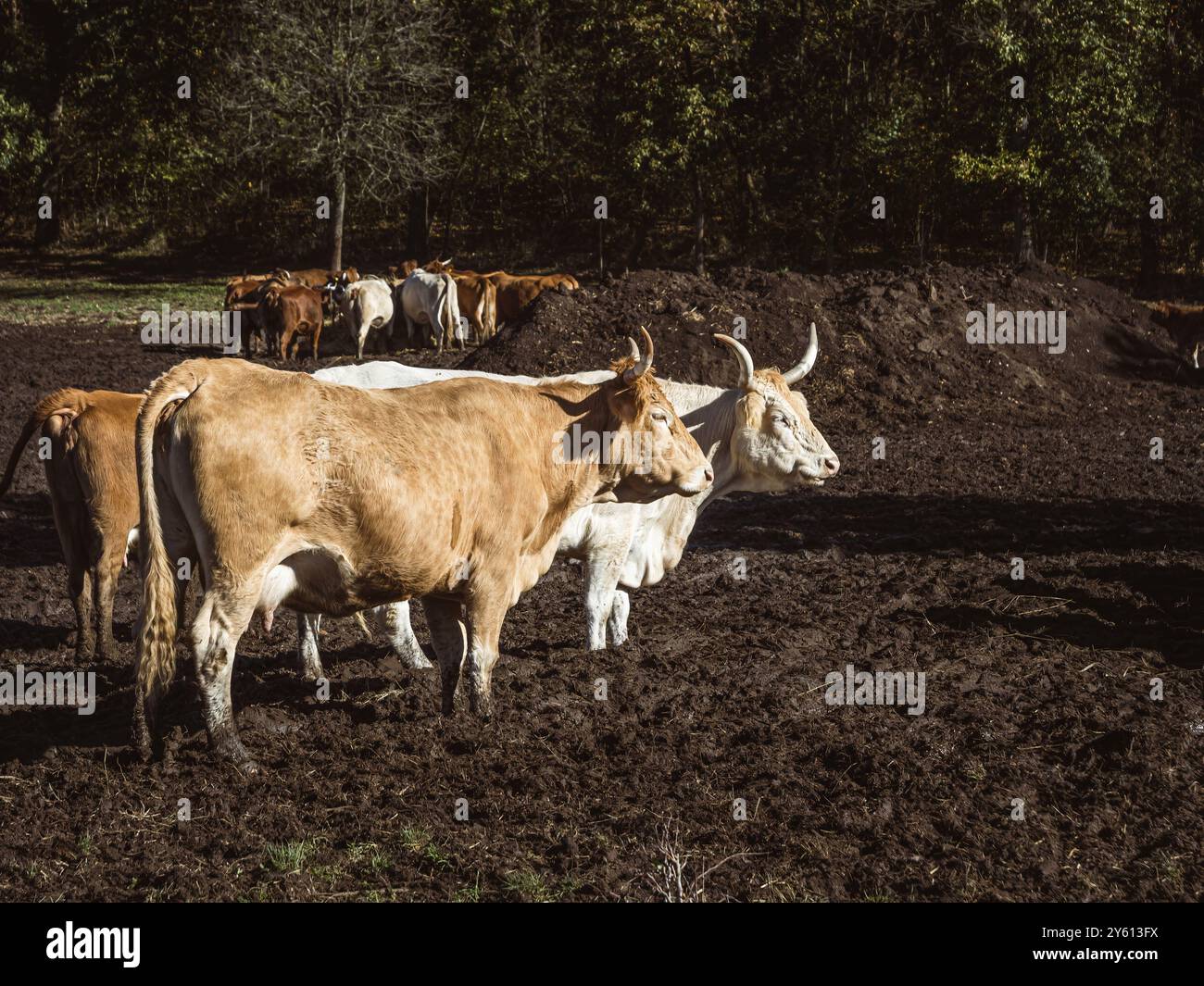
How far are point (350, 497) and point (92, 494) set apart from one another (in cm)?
285

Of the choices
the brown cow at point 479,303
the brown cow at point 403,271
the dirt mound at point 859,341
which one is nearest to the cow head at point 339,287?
the brown cow at point 403,271

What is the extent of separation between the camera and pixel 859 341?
17.5 meters

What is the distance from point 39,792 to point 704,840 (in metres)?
2.93

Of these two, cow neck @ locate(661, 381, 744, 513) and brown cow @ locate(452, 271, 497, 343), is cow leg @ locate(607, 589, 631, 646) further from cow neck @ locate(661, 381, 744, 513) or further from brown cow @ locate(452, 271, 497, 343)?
brown cow @ locate(452, 271, 497, 343)

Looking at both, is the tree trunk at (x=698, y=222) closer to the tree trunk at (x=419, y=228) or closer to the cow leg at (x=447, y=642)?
the tree trunk at (x=419, y=228)

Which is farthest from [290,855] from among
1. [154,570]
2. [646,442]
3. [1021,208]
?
[1021,208]

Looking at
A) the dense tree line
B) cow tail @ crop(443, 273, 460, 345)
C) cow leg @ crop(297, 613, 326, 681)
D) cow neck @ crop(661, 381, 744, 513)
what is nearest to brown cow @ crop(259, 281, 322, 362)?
cow tail @ crop(443, 273, 460, 345)

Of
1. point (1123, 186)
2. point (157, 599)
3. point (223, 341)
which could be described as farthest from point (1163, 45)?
point (157, 599)

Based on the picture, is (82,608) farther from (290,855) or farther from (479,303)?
(479,303)

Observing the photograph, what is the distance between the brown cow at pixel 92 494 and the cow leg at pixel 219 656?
2.23m

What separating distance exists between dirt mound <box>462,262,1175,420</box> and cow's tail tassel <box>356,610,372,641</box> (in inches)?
328

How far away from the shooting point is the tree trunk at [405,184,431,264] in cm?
3675

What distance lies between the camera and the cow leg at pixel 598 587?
7.86 meters

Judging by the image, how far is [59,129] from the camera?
36719 mm
